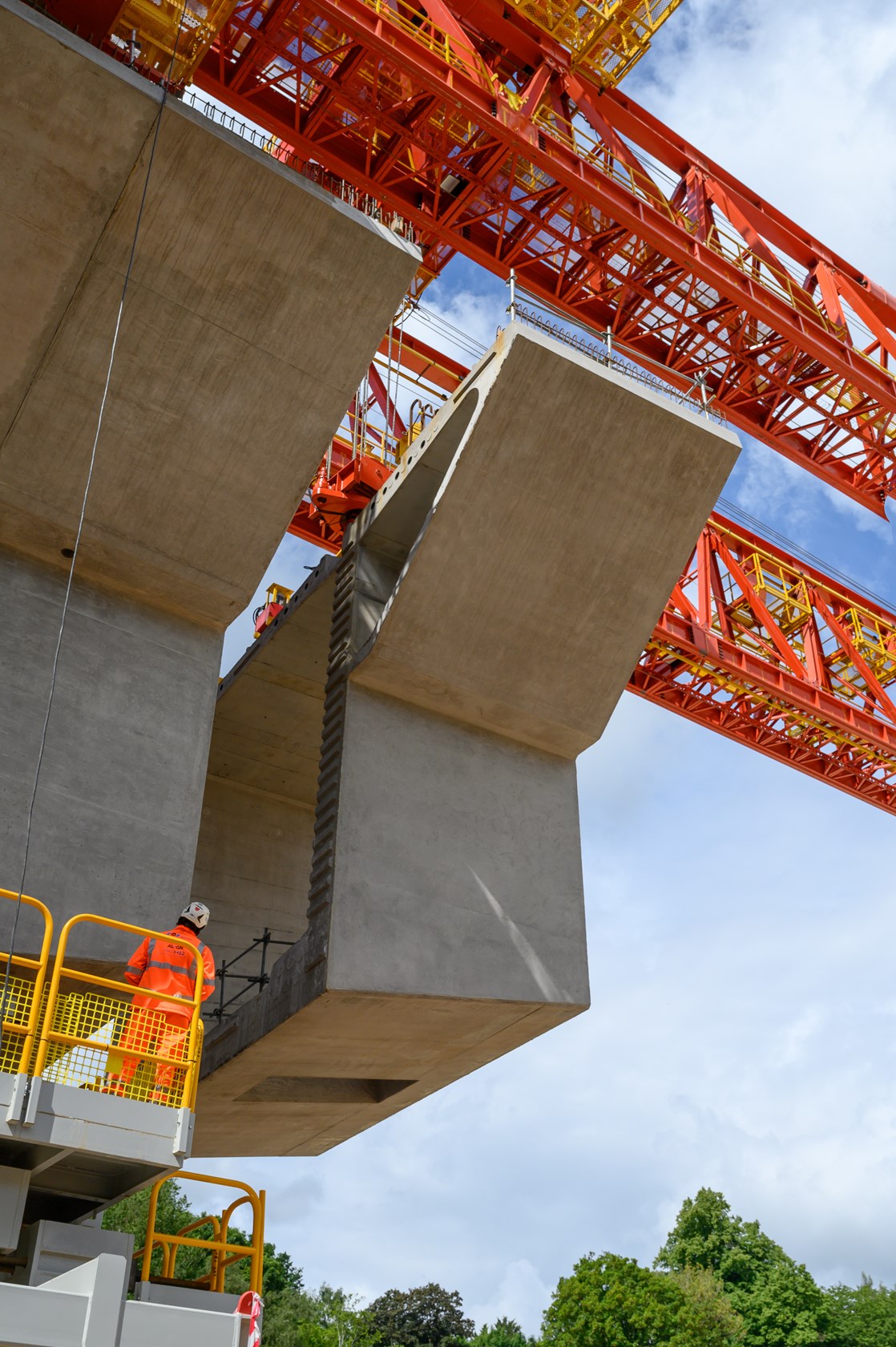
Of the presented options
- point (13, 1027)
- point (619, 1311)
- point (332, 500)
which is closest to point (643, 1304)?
point (619, 1311)

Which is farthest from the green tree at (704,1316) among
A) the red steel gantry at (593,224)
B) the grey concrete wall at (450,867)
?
the grey concrete wall at (450,867)

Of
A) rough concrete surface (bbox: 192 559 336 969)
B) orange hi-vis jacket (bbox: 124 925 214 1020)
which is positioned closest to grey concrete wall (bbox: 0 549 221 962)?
orange hi-vis jacket (bbox: 124 925 214 1020)

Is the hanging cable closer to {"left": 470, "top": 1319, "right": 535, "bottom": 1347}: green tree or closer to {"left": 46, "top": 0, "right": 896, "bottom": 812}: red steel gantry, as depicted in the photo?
{"left": 46, "top": 0, "right": 896, "bottom": 812}: red steel gantry

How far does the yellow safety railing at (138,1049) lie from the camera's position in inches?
A: 307

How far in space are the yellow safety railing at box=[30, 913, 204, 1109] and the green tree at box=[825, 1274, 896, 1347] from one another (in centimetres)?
6155

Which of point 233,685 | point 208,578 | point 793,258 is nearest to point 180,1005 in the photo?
point 208,578

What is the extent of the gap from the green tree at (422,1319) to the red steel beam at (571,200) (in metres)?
62.2

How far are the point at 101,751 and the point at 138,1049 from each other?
5056 millimetres

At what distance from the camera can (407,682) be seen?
15.3 metres

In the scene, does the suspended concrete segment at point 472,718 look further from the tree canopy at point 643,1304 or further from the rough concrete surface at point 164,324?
the tree canopy at point 643,1304

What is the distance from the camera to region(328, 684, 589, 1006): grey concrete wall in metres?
13.5

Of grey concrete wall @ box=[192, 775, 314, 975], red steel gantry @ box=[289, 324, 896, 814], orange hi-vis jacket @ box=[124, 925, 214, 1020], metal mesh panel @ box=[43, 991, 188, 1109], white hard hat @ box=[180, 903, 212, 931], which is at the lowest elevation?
metal mesh panel @ box=[43, 991, 188, 1109]

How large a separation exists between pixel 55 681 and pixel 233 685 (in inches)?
269

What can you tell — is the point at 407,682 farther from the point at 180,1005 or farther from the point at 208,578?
the point at 180,1005
